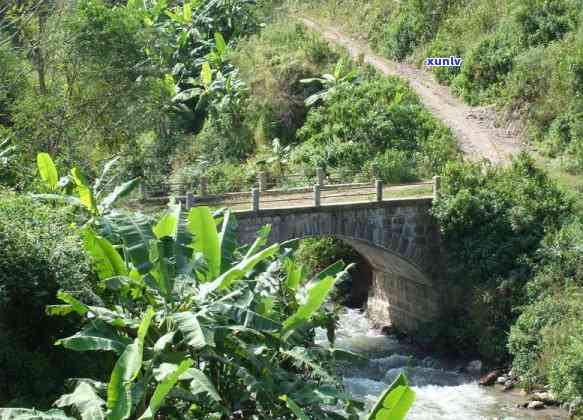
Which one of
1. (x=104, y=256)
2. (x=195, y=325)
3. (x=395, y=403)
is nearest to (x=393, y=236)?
(x=104, y=256)

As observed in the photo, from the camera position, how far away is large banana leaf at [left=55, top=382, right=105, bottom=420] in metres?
12.6

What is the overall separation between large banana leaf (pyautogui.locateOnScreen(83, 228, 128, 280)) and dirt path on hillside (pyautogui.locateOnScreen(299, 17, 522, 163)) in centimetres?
1784

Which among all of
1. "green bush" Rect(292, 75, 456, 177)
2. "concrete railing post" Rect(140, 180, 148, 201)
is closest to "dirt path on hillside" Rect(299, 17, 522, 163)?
"green bush" Rect(292, 75, 456, 177)

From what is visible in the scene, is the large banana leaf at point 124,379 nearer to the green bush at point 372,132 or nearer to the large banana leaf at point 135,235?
the large banana leaf at point 135,235

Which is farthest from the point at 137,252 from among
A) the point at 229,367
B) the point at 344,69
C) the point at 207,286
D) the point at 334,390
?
the point at 344,69

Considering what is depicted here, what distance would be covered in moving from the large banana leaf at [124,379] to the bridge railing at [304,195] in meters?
12.1

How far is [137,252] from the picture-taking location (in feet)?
48.8

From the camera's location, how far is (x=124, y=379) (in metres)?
12.8

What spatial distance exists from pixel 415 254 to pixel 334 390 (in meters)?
13.8

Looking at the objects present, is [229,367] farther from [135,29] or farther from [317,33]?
[317,33]

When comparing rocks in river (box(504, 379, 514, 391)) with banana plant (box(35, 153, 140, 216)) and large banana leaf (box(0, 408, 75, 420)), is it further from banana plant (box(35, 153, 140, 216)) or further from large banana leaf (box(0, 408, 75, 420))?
large banana leaf (box(0, 408, 75, 420))

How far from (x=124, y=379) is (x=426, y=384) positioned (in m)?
13.9

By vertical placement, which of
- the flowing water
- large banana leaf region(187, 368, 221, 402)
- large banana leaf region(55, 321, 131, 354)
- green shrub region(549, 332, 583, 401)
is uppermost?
large banana leaf region(55, 321, 131, 354)

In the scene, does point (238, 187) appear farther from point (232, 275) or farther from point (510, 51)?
point (232, 275)
